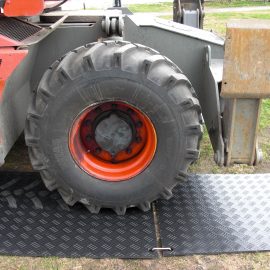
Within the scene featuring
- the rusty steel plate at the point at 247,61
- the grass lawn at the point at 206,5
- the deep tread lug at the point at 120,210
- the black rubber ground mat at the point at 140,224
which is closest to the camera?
the rusty steel plate at the point at 247,61

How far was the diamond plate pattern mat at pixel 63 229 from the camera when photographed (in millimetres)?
3125

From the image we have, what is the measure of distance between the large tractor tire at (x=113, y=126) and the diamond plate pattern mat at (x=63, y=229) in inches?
4.4

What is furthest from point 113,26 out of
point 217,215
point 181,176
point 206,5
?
point 206,5

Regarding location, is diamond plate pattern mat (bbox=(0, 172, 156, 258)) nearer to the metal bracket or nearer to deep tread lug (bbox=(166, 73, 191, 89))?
deep tread lug (bbox=(166, 73, 191, 89))

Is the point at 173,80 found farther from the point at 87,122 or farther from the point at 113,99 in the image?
the point at 87,122

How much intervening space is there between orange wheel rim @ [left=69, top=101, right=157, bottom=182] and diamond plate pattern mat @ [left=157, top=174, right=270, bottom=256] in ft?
1.42

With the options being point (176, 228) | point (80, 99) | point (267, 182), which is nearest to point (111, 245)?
point (176, 228)

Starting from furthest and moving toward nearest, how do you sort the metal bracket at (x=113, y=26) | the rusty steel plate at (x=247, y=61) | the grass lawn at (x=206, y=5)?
the grass lawn at (x=206, y=5), the metal bracket at (x=113, y=26), the rusty steel plate at (x=247, y=61)

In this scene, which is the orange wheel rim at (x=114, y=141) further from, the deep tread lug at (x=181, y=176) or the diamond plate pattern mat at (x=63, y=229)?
the diamond plate pattern mat at (x=63, y=229)

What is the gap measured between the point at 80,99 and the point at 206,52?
1276 millimetres

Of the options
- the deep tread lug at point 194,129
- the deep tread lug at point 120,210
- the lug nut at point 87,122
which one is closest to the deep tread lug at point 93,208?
the deep tread lug at point 120,210

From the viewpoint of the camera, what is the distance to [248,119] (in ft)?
10.8

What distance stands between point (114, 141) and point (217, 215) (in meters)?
0.91

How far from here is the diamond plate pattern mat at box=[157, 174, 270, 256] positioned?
127 inches
